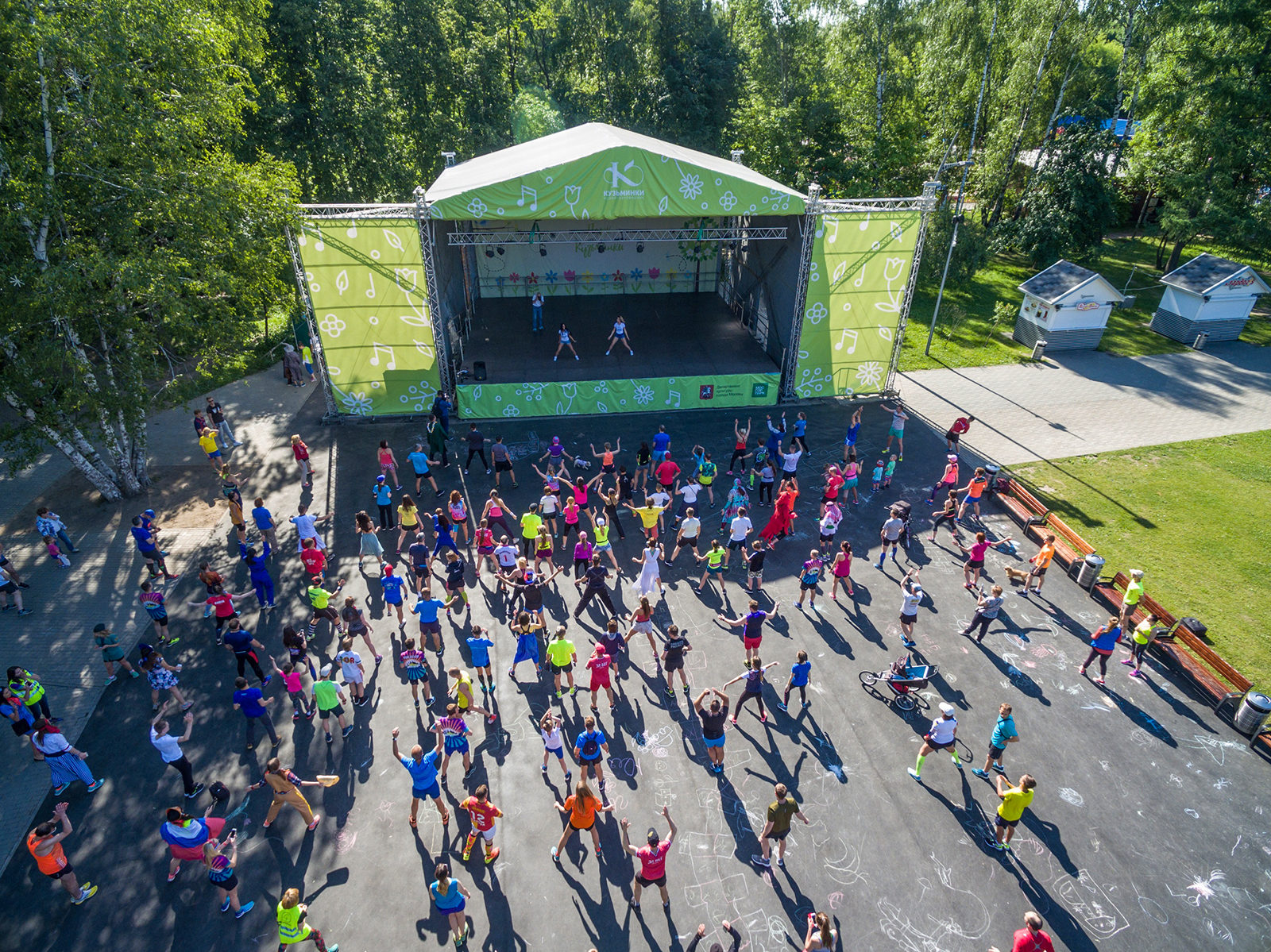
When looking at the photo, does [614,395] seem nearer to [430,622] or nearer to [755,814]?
[430,622]

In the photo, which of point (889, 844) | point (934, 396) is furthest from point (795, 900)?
point (934, 396)

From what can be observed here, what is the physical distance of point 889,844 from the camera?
28.6 feet

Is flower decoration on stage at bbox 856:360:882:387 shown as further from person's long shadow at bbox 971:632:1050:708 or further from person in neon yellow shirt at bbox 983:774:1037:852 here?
person in neon yellow shirt at bbox 983:774:1037:852

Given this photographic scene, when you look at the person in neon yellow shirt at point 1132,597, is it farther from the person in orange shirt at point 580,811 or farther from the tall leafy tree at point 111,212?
the tall leafy tree at point 111,212

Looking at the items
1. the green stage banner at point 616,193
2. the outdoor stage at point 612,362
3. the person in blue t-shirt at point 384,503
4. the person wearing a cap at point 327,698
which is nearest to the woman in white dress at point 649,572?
the person wearing a cap at point 327,698

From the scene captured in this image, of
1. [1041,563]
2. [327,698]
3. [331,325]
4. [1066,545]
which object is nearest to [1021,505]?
[1066,545]

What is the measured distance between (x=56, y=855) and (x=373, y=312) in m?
13.5

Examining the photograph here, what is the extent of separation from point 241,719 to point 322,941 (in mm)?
4099

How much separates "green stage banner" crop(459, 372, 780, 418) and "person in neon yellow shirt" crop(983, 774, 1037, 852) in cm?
1311

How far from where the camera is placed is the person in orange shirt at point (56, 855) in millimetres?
7422

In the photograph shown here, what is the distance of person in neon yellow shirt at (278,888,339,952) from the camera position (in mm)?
6844

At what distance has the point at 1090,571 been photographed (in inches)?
516

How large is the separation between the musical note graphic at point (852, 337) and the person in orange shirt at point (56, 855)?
63.8 ft

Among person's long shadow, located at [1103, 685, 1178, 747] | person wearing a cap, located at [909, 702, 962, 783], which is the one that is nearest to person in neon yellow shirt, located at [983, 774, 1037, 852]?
person wearing a cap, located at [909, 702, 962, 783]
